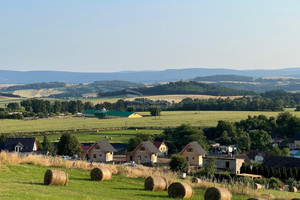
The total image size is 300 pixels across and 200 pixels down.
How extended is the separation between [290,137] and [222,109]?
54.4 meters

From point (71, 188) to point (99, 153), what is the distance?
115 ft

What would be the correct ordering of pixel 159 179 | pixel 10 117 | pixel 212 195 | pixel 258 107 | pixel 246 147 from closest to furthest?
pixel 212 195 < pixel 159 179 < pixel 246 147 < pixel 10 117 < pixel 258 107

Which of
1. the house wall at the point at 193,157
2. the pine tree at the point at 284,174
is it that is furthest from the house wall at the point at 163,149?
the pine tree at the point at 284,174

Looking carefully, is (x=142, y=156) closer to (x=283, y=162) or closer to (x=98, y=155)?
(x=98, y=155)

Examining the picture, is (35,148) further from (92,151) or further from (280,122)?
(280,122)

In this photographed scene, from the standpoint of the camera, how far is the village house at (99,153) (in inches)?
2083

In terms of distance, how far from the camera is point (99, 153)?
176 feet

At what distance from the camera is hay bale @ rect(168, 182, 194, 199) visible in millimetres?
18453

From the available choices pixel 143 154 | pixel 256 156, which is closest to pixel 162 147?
pixel 143 154

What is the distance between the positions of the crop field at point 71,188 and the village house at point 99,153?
29541 millimetres

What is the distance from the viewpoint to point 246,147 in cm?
6438

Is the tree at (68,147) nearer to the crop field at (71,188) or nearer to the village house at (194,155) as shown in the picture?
the village house at (194,155)

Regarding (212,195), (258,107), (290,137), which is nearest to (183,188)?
(212,195)

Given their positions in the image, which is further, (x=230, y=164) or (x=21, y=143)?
(x=21, y=143)
